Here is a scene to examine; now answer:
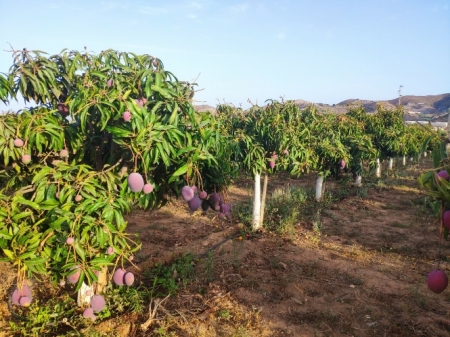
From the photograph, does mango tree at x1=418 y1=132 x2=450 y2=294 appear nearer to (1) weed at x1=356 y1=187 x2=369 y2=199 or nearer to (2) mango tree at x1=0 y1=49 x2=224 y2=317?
(2) mango tree at x1=0 y1=49 x2=224 y2=317

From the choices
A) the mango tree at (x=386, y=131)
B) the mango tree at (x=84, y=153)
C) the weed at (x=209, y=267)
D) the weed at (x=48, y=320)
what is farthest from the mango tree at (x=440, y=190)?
the mango tree at (x=386, y=131)

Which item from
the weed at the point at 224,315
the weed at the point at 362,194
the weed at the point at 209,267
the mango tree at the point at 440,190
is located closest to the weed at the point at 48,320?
the weed at the point at 224,315

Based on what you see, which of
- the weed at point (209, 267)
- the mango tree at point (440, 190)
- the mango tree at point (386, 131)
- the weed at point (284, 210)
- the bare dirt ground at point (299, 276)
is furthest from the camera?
the mango tree at point (386, 131)

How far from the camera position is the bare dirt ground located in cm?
388

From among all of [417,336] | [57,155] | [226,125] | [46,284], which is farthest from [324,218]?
[57,155]

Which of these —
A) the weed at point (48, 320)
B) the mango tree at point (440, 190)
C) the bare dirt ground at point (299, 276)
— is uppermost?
the mango tree at point (440, 190)

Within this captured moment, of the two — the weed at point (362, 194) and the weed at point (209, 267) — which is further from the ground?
the weed at point (362, 194)

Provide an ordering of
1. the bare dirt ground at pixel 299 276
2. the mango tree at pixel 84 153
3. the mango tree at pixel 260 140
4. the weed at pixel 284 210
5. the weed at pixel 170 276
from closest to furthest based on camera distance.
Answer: the mango tree at pixel 84 153 < the bare dirt ground at pixel 299 276 < the weed at pixel 170 276 < the mango tree at pixel 260 140 < the weed at pixel 284 210

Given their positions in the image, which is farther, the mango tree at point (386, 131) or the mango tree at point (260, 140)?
the mango tree at point (386, 131)

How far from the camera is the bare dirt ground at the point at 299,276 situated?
12.7 feet

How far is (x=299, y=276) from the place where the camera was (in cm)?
517

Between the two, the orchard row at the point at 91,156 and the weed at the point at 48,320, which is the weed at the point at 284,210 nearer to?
the orchard row at the point at 91,156

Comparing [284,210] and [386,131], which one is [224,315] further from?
[386,131]

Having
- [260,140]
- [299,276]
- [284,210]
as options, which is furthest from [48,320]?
[284,210]
